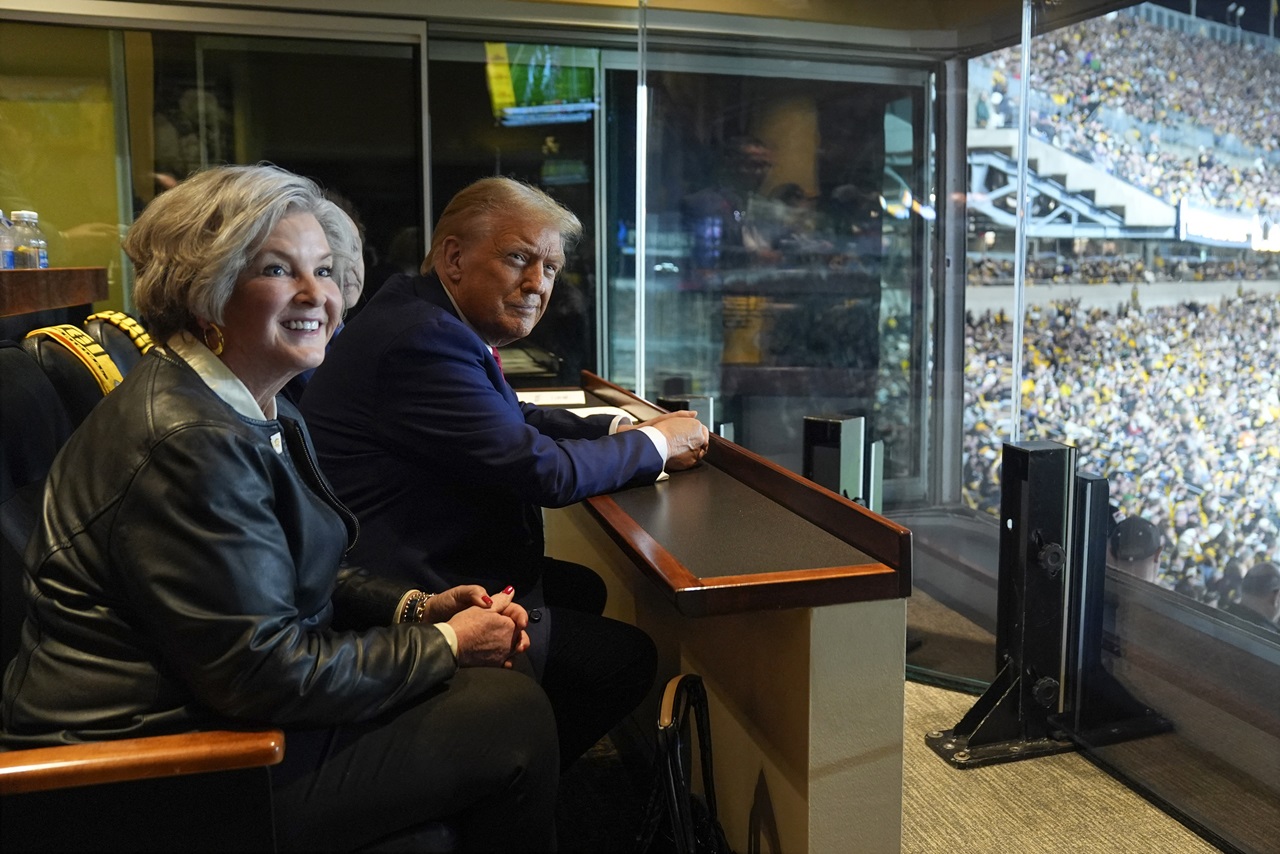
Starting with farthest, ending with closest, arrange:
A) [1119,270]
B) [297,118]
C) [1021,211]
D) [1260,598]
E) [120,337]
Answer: [297,118] → [1119,270] → [1021,211] → [1260,598] → [120,337]

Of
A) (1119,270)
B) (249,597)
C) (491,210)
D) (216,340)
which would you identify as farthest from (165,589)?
(1119,270)

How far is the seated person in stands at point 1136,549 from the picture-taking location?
2.76m

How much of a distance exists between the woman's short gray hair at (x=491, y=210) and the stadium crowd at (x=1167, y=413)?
1600mm

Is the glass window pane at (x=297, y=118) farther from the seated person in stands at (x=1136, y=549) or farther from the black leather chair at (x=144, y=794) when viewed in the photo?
the black leather chair at (x=144, y=794)

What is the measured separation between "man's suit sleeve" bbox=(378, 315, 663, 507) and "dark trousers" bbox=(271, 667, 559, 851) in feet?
1.62

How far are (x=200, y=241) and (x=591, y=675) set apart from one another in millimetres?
1042

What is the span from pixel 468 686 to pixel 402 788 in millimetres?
155

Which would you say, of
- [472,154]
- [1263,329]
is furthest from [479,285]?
[472,154]

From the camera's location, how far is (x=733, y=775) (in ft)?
6.32

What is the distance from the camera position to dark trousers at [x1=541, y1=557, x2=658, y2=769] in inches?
76.5

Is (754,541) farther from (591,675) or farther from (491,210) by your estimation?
(491,210)

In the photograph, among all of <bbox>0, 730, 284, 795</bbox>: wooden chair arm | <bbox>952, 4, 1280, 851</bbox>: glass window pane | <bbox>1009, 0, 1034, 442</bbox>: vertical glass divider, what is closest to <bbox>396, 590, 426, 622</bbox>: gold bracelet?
<bbox>0, 730, 284, 795</bbox>: wooden chair arm

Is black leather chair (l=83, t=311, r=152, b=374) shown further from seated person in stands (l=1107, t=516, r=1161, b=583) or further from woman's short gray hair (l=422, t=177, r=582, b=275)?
seated person in stands (l=1107, t=516, r=1161, b=583)

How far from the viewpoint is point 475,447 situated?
1.83m
